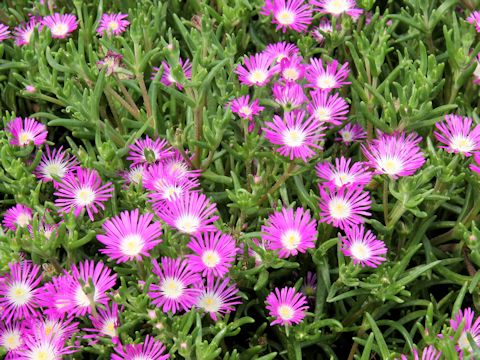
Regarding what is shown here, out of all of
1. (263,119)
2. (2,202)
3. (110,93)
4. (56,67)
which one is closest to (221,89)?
(263,119)

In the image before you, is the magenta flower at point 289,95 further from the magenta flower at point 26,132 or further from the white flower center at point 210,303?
the magenta flower at point 26,132

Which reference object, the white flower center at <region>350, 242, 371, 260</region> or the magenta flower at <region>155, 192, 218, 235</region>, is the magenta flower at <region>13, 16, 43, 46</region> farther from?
the white flower center at <region>350, 242, 371, 260</region>

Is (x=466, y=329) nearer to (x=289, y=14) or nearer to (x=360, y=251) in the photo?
(x=360, y=251)

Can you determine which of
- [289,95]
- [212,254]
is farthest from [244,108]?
[212,254]

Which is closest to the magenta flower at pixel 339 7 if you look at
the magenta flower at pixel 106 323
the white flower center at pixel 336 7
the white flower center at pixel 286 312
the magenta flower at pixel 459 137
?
the white flower center at pixel 336 7

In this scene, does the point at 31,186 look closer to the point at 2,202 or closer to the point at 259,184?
the point at 2,202

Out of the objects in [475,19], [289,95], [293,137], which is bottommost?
[293,137]

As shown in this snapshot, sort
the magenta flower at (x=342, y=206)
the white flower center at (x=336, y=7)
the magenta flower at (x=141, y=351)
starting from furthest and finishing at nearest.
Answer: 1. the white flower center at (x=336, y=7)
2. the magenta flower at (x=342, y=206)
3. the magenta flower at (x=141, y=351)
